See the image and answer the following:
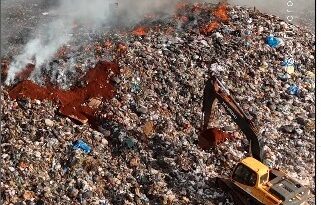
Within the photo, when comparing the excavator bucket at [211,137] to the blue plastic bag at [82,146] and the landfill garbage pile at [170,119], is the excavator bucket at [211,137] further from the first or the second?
the blue plastic bag at [82,146]

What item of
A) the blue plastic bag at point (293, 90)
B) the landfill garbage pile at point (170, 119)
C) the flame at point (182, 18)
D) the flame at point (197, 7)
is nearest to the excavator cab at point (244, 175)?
the landfill garbage pile at point (170, 119)

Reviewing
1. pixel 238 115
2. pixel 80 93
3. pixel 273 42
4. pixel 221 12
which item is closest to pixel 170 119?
pixel 238 115

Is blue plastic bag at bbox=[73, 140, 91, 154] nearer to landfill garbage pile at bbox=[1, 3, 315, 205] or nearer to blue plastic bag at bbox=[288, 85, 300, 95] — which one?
landfill garbage pile at bbox=[1, 3, 315, 205]

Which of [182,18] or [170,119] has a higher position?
[182,18]

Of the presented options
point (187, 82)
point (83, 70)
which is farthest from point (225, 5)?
point (83, 70)

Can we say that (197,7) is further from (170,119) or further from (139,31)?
(170,119)

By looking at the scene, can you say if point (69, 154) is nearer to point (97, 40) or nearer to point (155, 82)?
point (155, 82)
